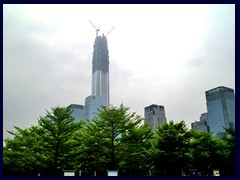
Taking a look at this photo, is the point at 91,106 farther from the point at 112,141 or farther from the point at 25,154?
the point at 112,141

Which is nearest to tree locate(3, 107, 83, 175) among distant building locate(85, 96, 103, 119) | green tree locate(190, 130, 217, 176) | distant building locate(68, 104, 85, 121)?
green tree locate(190, 130, 217, 176)

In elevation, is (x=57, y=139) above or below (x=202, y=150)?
above

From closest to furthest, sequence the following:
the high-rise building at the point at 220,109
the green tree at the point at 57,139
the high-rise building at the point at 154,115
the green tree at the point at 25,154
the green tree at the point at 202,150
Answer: the green tree at the point at 57,139 < the green tree at the point at 25,154 < the green tree at the point at 202,150 < the high-rise building at the point at 220,109 < the high-rise building at the point at 154,115

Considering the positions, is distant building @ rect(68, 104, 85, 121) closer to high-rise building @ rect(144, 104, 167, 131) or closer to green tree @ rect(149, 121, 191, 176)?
high-rise building @ rect(144, 104, 167, 131)

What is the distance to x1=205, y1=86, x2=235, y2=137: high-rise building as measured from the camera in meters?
114

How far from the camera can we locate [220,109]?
117000 mm

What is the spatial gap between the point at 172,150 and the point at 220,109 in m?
103

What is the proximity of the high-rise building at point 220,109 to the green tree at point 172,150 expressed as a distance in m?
97.7

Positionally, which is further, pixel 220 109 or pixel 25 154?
pixel 220 109

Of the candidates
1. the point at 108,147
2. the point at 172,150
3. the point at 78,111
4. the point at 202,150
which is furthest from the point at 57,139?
the point at 78,111

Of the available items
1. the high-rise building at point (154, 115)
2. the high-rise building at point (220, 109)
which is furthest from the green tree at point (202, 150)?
the high-rise building at point (154, 115)

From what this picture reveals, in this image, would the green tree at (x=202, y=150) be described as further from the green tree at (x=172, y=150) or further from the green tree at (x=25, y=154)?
the green tree at (x=25, y=154)

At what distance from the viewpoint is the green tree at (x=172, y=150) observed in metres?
21.6

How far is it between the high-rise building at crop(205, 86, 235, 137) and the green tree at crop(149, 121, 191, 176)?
320ft
